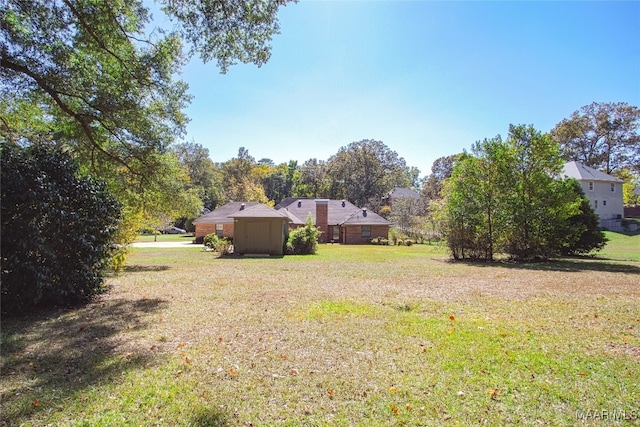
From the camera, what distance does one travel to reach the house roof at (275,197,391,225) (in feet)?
106

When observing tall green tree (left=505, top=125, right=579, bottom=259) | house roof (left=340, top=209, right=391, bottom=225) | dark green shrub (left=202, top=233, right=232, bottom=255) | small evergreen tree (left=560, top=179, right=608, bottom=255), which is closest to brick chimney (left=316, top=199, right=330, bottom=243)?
house roof (left=340, top=209, right=391, bottom=225)

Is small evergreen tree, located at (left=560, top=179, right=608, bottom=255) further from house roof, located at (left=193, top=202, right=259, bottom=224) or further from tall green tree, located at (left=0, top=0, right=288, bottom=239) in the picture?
house roof, located at (left=193, top=202, right=259, bottom=224)

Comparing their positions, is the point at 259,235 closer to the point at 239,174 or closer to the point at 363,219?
the point at 363,219

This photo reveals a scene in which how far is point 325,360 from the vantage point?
4043 millimetres

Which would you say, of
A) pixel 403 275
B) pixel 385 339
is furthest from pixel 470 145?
pixel 385 339

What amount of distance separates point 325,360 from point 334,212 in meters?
31.0

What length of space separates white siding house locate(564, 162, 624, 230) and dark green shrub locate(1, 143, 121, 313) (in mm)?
41980

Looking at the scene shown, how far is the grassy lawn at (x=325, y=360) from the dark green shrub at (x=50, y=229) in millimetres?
516

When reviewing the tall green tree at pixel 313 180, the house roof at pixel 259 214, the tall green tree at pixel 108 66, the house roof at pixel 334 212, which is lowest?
the house roof at pixel 259 214

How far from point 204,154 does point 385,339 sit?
55.3 metres

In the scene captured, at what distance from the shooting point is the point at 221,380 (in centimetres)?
350

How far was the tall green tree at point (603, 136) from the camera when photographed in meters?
41.2

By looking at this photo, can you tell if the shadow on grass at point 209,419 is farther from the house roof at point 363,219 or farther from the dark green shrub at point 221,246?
the house roof at point 363,219

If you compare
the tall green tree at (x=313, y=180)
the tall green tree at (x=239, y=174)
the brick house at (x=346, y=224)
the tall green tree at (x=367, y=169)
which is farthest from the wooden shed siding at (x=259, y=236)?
the tall green tree at (x=313, y=180)
